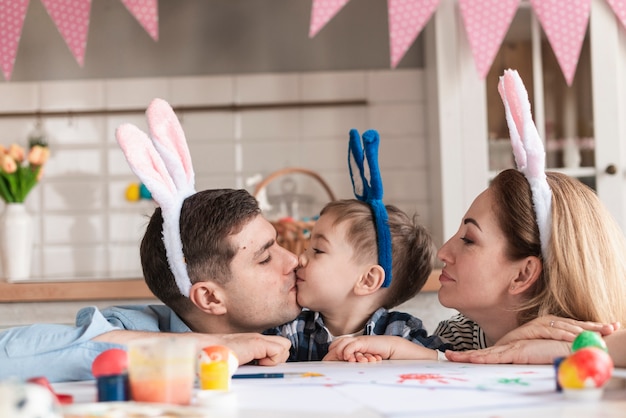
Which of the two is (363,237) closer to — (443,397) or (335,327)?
(335,327)

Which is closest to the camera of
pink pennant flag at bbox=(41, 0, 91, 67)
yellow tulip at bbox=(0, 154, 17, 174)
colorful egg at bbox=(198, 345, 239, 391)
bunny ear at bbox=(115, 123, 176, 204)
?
colorful egg at bbox=(198, 345, 239, 391)

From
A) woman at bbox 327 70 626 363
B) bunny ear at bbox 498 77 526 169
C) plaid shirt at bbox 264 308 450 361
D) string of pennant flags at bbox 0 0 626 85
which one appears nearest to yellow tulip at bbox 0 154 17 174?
string of pennant flags at bbox 0 0 626 85

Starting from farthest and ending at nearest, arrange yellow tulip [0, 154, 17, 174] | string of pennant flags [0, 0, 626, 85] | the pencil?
1. string of pennant flags [0, 0, 626, 85]
2. yellow tulip [0, 154, 17, 174]
3. the pencil

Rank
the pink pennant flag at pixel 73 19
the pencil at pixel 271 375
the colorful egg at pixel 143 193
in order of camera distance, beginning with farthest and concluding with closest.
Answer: the colorful egg at pixel 143 193 < the pink pennant flag at pixel 73 19 < the pencil at pixel 271 375

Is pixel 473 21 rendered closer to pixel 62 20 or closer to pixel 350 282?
pixel 62 20

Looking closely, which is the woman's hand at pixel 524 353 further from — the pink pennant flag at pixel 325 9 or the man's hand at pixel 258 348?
the pink pennant flag at pixel 325 9

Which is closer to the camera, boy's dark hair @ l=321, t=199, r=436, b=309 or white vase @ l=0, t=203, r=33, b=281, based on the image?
boy's dark hair @ l=321, t=199, r=436, b=309

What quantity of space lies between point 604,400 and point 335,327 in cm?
82

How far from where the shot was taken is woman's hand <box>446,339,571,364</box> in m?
1.28

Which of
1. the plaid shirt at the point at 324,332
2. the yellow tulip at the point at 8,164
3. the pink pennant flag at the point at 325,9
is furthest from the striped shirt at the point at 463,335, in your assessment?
the yellow tulip at the point at 8,164

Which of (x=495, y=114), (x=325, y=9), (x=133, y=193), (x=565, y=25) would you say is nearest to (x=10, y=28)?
(x=133, y=193)

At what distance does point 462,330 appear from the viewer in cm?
169

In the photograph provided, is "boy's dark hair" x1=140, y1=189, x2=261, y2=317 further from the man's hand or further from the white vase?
the white vase

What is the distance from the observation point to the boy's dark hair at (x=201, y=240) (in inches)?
60.1
